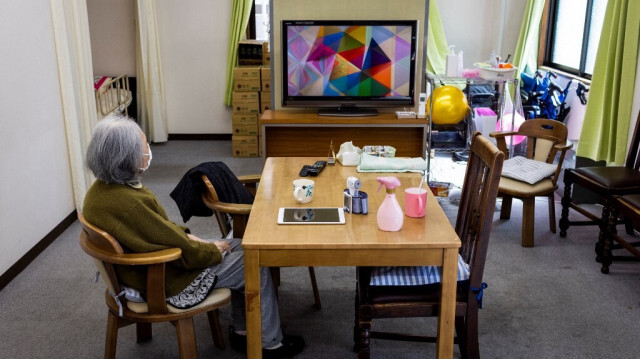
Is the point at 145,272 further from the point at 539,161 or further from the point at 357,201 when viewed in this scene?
the point at 539,161

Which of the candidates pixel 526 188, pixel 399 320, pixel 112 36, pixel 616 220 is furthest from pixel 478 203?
pixel 112 36

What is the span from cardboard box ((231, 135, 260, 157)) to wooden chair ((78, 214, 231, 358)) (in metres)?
3.83

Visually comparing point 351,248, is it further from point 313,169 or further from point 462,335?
point 313,169

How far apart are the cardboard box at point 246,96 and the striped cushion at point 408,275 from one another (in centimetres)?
401

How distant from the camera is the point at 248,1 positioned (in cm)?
625

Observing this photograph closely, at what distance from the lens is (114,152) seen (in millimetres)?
2072

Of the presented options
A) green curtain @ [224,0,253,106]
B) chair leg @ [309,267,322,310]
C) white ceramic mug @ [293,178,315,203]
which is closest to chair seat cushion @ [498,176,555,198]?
chair leg @ [309,267,322,310]

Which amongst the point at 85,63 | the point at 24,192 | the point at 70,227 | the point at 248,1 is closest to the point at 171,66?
the point at 248,1

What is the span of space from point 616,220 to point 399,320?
141cm

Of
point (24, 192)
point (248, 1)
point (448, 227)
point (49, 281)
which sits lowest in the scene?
point (49, 281)

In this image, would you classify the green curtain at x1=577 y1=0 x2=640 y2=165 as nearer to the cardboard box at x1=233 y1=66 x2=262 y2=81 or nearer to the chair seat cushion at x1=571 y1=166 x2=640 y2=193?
the chair seat cushion at x1=571 y1=166 x2=640 y2=193

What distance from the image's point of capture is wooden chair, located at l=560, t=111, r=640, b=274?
3.39 metres

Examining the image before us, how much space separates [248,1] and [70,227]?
3177 millimetres

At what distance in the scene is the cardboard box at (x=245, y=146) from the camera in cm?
601
